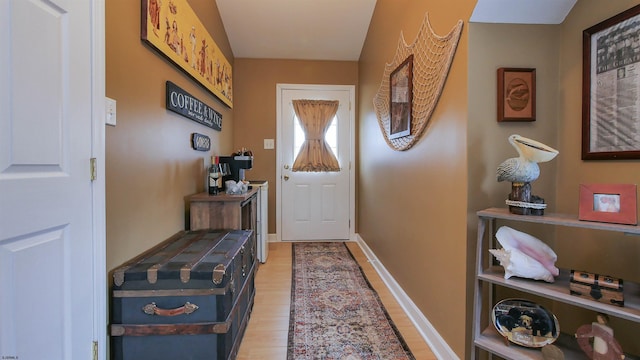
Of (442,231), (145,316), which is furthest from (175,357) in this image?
(442,231)

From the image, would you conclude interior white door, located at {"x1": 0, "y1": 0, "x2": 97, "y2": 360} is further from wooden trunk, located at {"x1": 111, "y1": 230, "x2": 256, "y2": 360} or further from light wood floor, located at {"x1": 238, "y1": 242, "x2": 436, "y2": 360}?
light wood floor, located at {"x1": 238, "y1": 242, "x2": 436, "y2": 360}

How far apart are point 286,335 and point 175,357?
722mm

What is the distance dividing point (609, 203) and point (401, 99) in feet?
4.73

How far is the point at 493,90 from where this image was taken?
4.38 ft

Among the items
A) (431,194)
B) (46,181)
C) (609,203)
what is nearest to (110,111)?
(46,181)

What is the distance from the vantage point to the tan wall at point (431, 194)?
1.40 metres

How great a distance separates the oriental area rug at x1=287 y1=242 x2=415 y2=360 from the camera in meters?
1.65

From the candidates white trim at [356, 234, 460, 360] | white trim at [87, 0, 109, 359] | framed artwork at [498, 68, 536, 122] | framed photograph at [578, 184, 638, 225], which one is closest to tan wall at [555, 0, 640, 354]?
framed artwork at [498, 68, 536, 122]

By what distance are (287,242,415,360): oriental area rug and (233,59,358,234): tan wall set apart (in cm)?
152

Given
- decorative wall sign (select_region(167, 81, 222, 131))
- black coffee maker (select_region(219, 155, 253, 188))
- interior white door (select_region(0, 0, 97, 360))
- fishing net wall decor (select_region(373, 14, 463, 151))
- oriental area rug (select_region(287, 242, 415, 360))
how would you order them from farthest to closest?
black coffee maker (select_region(219, 155, 253, 188)) → decorative wall sign (select_region(167, 81, 222, 131)) → oriental area rug (select_region(287, 242, 415, 360)) → fishing net wall decor (select_region(373, 14, 463, 151)) → interior white door (select_region(0, 0, 97, 360))

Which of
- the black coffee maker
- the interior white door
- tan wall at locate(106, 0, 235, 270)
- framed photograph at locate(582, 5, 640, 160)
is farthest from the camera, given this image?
the black coffee maker

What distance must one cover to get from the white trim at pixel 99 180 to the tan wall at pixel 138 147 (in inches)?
2.0

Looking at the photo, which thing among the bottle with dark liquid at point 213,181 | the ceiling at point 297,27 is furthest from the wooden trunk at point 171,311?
the ceiling at point 297,27

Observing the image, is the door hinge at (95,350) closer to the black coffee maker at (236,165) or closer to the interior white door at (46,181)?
the interior white door at (46,181)
